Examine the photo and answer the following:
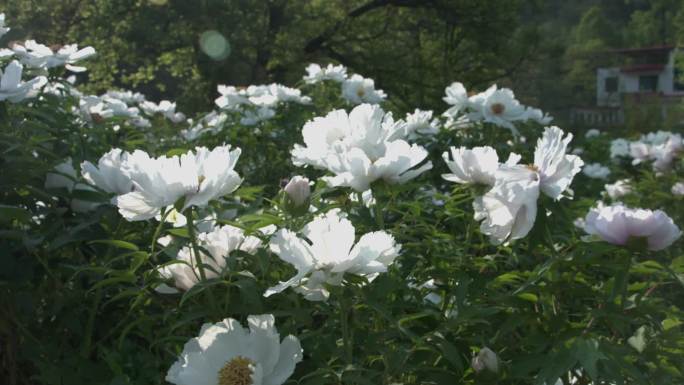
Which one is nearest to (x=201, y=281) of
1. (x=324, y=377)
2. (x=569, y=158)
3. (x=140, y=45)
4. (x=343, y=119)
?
(x=324, y=377)

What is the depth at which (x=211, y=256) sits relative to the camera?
122cm

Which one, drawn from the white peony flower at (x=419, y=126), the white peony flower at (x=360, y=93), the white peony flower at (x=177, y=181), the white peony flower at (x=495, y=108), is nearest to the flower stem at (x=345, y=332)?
the white peony flower at (x=177, y=181)

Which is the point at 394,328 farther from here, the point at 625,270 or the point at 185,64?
the point at 185,64

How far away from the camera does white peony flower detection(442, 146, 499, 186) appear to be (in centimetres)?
129

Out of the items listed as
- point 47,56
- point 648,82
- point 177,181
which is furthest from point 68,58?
point 648,82

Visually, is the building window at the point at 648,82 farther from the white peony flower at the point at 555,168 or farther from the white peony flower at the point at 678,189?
the white peony flower at the point at 555,168

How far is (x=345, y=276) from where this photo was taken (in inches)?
43.6

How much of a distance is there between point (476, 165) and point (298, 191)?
268mm

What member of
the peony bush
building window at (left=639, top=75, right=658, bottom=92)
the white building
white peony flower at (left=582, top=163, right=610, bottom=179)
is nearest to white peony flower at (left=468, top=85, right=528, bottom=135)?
the peony bush

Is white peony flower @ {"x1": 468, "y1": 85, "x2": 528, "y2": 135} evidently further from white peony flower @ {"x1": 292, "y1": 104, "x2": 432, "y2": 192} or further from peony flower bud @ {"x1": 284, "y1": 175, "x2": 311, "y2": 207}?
peony flower bud @ {"x1": 284, "y1": 175, "x2": 311, "y2": 207}

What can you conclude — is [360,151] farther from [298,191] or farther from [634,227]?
[634,227]

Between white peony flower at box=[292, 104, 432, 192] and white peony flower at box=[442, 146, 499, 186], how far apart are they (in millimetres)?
45

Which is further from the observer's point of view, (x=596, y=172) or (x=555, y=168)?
(x=596, y=172)

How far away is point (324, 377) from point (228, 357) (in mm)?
138
